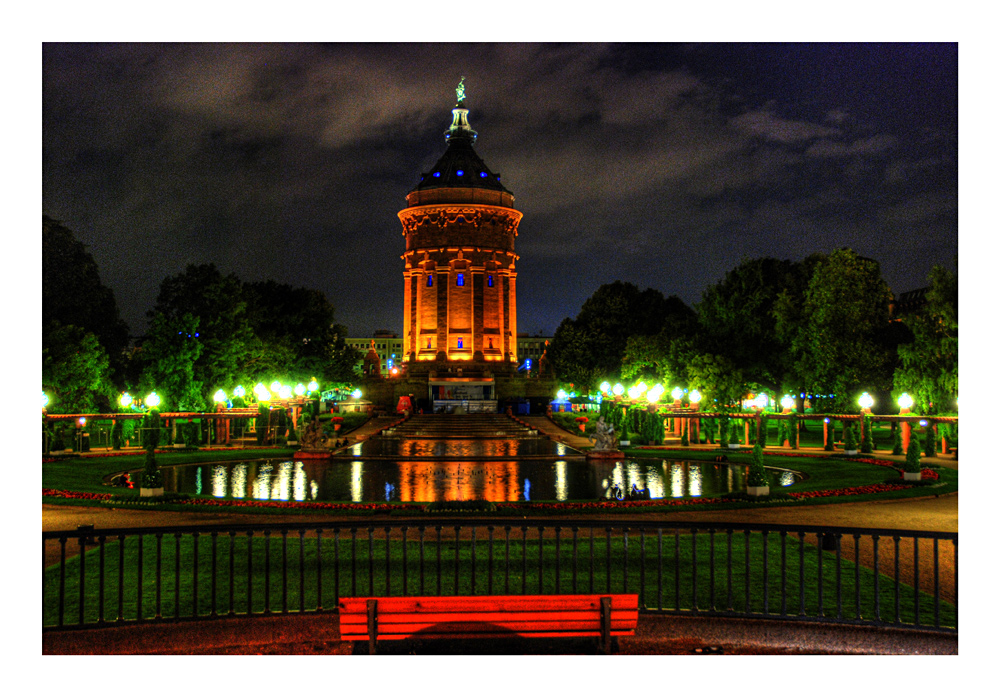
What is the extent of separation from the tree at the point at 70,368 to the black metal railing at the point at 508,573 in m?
26.1

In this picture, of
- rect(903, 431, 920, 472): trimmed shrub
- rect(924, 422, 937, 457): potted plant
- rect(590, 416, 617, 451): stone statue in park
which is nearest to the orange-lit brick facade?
rect(590, 416, 617, 451): stone statue in park

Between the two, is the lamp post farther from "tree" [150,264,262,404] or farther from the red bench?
the red bench

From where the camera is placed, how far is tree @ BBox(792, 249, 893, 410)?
37000 millimetres

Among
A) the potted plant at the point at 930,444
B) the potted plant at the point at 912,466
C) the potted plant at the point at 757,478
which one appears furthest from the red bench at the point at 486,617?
the potted plant at the point at 930,444

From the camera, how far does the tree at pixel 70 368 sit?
35406 mm

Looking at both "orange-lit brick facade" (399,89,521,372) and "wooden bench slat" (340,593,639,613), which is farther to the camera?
"orange-lit brick facade" (399,89,521,372)

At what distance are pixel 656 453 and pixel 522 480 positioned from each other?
938 centimetres

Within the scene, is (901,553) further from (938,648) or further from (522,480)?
(522,480)

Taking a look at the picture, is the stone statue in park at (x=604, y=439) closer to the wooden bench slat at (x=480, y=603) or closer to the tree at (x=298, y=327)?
the wooden bench slat at (x=480, y=603)

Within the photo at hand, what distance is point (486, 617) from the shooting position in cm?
756

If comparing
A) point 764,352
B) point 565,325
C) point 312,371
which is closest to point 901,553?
point 764,352

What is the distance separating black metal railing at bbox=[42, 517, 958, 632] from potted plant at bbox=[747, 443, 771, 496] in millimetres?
4294

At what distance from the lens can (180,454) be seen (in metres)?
29.9

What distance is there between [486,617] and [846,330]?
114 feet
